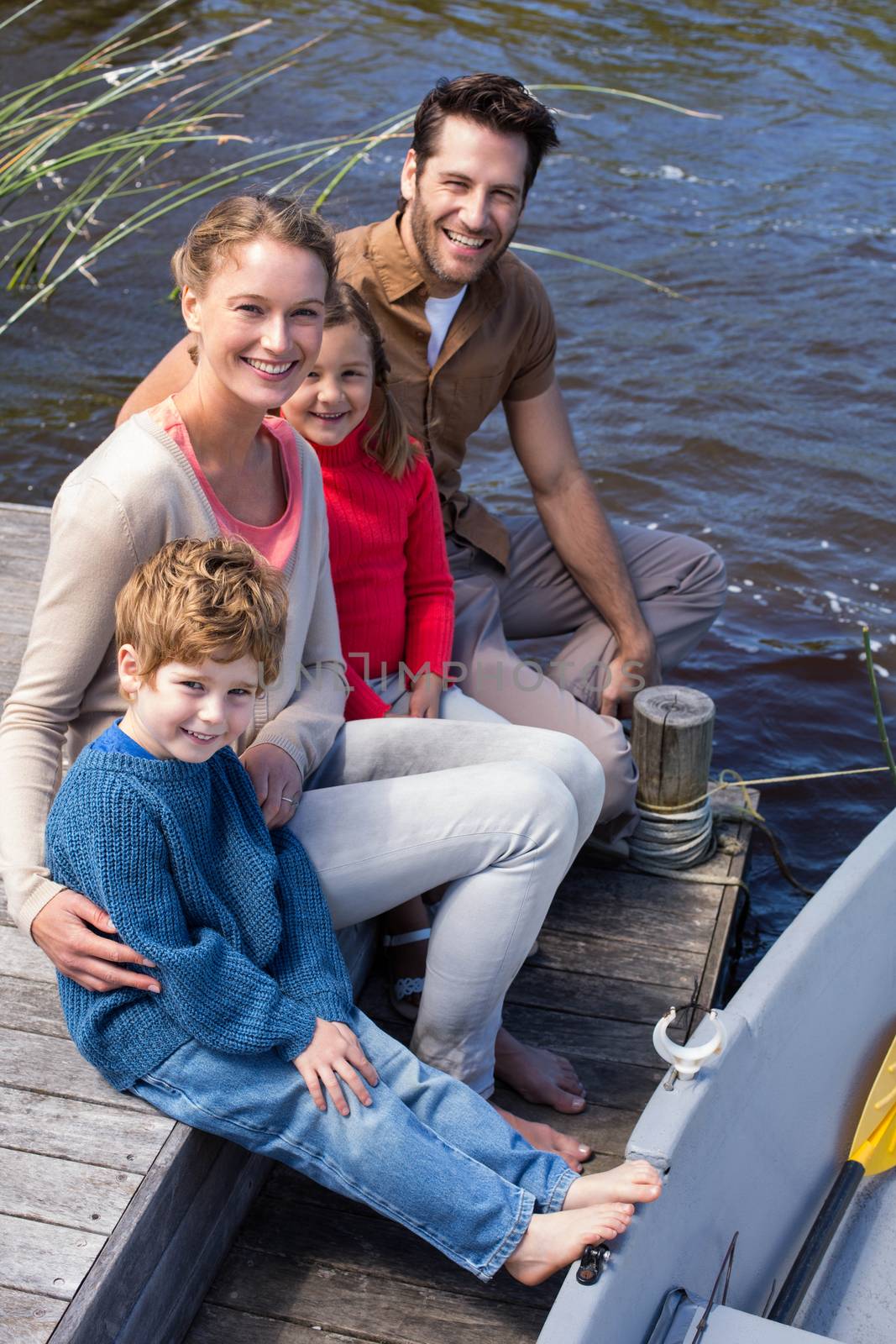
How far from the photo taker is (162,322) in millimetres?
6750

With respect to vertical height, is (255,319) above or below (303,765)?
above

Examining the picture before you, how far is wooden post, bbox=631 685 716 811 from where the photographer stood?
2875 mm

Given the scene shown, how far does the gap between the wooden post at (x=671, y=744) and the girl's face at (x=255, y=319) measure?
1.14m

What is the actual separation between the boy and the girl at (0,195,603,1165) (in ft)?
0.26

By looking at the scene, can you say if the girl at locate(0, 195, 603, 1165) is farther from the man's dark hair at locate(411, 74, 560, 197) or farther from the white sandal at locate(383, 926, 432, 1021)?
the man's dark hair at locate(411, 74, 560, 197)

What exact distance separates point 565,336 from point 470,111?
13.5 ft

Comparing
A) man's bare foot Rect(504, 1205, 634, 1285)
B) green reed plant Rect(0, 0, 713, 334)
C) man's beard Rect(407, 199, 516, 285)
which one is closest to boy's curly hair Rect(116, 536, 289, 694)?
man's bare foot Rect(504, 1205, 634, 1285)

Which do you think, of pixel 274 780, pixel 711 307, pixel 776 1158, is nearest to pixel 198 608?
pixel 274 780

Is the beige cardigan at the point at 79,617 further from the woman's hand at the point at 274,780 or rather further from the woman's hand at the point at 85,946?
the woman's hand at the point at 274,780

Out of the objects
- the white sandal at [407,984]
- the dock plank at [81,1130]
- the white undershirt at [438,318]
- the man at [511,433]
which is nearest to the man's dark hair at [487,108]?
the man at [511,433]

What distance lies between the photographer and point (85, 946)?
1.80 metres

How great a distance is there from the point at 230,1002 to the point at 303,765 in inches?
17.5

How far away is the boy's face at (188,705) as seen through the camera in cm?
181

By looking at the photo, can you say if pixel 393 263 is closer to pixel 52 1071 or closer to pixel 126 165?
pixel 52 1071
